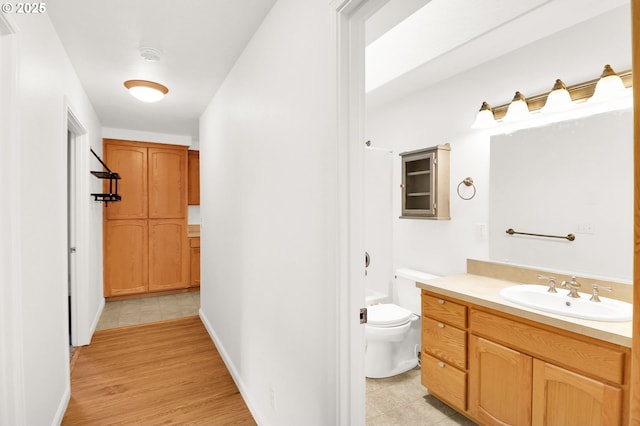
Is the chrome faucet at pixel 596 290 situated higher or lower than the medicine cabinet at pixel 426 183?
lower

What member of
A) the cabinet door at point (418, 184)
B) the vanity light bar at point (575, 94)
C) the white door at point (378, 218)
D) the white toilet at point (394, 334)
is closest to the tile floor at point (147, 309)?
the white door at point (378, 218)

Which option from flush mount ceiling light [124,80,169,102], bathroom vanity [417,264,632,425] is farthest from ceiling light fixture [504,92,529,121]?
flush mount ceiling light [124,80,169,102]

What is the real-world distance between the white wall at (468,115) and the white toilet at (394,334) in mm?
316

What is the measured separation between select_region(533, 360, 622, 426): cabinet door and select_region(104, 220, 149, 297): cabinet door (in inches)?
196

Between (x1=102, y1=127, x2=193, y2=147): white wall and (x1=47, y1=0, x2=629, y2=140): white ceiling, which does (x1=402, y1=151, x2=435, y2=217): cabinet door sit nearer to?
(x1=47, y1=0, x2=629, y2=140): white ceiling

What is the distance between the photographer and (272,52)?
1857 mm

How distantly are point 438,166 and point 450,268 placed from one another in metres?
0.88

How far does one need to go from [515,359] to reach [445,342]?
1.57 ft

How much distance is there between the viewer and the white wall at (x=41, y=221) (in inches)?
56.7

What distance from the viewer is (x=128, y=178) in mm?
4859

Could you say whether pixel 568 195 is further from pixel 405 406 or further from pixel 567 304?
pixel 405 406

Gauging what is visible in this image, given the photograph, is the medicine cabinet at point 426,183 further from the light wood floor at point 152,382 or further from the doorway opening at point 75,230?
→ the doorway opening at point 75,230

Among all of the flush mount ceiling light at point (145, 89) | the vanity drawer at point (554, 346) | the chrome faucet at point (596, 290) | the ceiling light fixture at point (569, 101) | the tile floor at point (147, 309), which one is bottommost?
the tile floor at point (147, 309)

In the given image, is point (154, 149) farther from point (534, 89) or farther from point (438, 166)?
point (534, 89)
